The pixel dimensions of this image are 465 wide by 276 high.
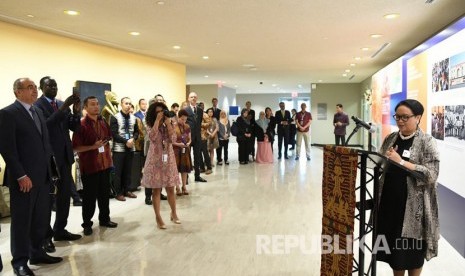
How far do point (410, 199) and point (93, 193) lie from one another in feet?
11.7

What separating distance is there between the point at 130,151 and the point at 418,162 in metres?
4.82

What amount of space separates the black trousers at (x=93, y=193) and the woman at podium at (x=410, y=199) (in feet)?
10.9

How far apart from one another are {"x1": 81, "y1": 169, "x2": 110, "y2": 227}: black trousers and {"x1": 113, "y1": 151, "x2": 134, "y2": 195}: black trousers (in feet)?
4.72

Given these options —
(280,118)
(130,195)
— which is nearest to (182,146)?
(130,195)

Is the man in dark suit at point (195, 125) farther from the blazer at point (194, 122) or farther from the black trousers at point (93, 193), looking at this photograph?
the black trousers at point (93, 193)

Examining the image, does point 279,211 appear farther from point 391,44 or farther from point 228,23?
point 391,44

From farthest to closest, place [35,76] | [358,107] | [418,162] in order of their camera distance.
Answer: [358,107] < [35,76] < [418,162]

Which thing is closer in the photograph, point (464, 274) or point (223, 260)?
point (464, 274)

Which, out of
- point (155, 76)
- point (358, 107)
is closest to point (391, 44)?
point (155, 76)

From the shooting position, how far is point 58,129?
3971 mm

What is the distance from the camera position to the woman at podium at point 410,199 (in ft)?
7.88

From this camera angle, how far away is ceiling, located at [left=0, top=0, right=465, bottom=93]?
15.6 feet

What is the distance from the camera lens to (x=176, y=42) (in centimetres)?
734

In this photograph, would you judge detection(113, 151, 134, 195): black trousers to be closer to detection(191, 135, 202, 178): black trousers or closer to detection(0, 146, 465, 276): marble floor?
detection(0, 146, 465, 276): marble floor
